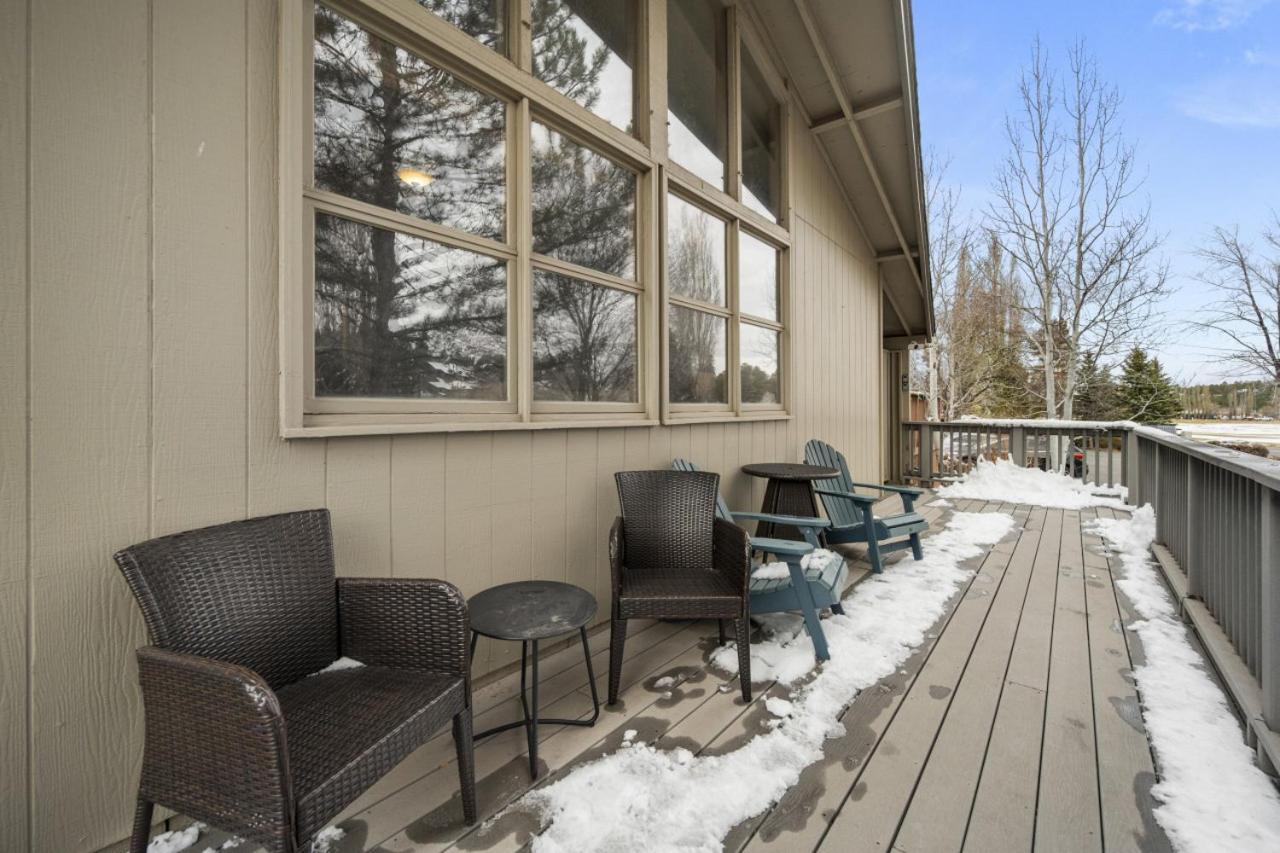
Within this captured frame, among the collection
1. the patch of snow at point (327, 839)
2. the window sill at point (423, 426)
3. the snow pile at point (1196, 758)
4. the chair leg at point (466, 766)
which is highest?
the window sill at point (423, 426)

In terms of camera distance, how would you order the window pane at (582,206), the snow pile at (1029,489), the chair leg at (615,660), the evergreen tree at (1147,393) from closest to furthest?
1. the chair leg at (615,660)
2. the window pane at (582,206)
3. the snow pile at (1029,489)
4. the evergreen tree at (1147,393)

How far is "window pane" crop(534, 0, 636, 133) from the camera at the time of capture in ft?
8.49

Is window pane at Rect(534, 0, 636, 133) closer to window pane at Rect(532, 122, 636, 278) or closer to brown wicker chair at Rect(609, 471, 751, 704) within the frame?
window pane at Rect(532, 122, 636, 278)

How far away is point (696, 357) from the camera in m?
3.61

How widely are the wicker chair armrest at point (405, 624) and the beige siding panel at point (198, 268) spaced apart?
17.1 inches

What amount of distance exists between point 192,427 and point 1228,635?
3.81 m

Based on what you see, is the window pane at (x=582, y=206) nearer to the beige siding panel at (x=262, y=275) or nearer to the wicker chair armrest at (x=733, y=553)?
the beige siding panel at (x=262, y=275)

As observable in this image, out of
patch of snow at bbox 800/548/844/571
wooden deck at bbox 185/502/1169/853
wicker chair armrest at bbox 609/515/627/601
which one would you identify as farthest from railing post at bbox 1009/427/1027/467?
wicker chair armrest at bbox 609/515/627/601

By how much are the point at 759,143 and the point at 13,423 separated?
4514 mm

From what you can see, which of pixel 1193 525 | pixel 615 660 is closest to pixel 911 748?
pixel 615 660

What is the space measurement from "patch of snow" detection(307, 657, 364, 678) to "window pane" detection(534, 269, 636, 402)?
124 centimetres

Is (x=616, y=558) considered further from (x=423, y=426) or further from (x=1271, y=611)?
(x=1271, y=611)

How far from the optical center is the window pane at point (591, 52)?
2.59 m

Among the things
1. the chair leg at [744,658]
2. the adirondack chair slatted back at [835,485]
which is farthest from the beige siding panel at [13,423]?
the adirondack chair slatted back at [835,485]
